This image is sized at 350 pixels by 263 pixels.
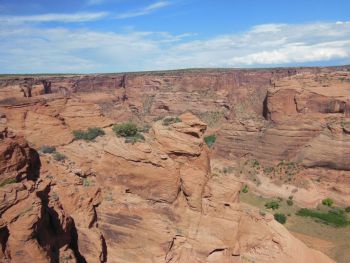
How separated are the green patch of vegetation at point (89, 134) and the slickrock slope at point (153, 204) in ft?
2.48

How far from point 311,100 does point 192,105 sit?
130ft

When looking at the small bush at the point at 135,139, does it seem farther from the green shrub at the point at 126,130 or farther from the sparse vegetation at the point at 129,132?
the green shrub at the point at 126,130

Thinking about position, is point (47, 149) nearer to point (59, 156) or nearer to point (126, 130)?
point (59, 156)

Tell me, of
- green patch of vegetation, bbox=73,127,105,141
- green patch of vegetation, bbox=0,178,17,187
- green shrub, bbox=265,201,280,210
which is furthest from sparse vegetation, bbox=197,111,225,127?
green patch of vegetation, bbox=0,178,17,187

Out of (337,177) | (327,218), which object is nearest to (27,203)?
(327,218)

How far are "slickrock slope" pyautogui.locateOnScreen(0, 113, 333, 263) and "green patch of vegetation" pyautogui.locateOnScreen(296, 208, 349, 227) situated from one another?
16.9 metres

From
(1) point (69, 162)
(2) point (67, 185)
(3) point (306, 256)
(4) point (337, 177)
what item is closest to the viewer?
(2) point (67, 185)

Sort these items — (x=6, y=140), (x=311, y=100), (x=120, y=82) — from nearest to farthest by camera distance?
(x=6, y=140)
(x=311, y=100)
(x=120, y=82)

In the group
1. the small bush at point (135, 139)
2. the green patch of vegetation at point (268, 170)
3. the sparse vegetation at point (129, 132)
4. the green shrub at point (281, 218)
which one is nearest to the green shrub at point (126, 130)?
the sparse vegetation at point (129, 132)

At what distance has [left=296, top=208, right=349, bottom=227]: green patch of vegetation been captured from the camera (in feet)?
121

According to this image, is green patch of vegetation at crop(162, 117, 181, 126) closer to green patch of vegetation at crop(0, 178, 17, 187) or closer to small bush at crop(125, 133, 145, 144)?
small bush at crop(125, 133, 145, 144)

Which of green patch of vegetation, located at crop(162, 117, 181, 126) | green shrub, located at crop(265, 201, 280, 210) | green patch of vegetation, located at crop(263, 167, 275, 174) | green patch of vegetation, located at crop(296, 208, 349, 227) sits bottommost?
green patch of vegetation, located at crop(296, 208, 349, 227)

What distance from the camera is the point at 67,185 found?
1881cm

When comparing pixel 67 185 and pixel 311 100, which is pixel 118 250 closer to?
pixel 67 185
